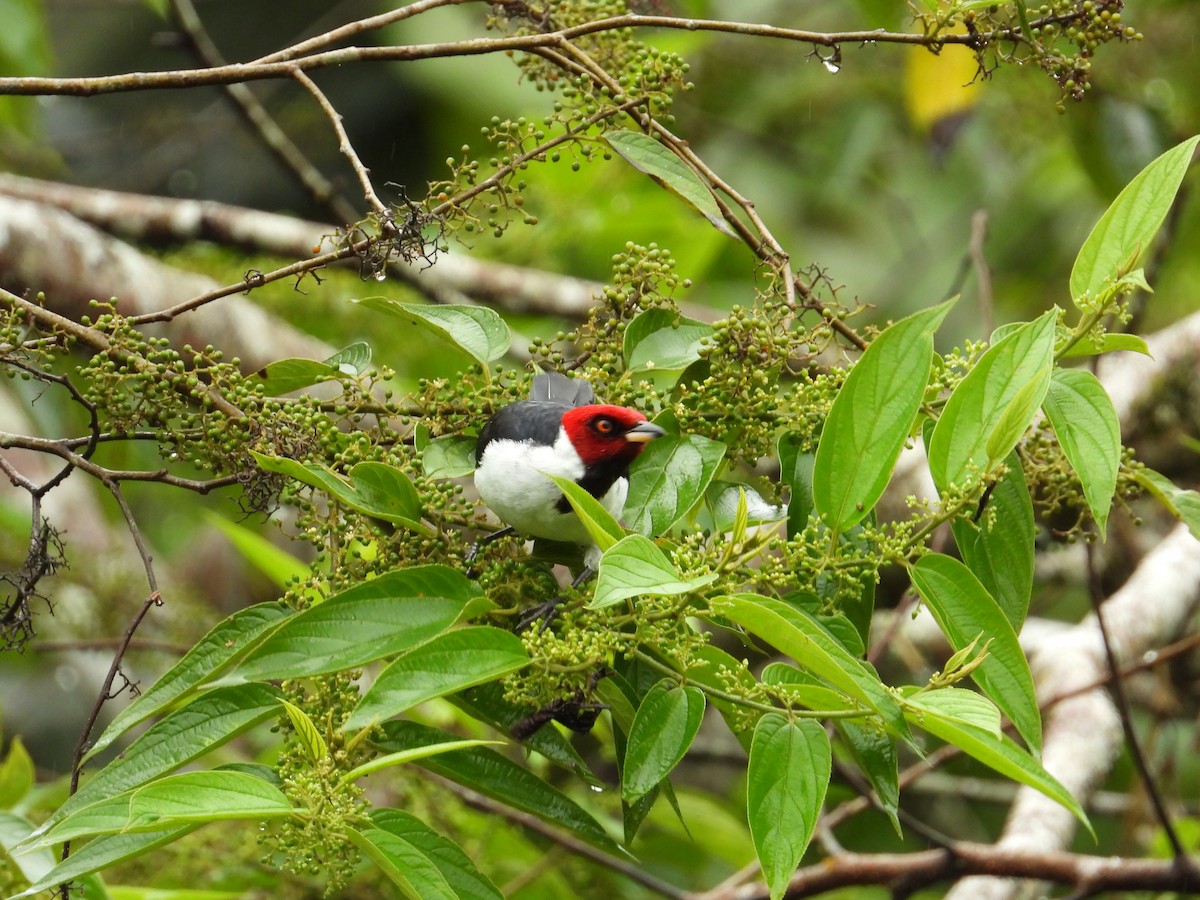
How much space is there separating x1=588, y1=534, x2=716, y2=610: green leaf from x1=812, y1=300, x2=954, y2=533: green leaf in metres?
0.27

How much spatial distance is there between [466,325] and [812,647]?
87cm

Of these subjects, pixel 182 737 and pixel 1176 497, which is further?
pixel 1176 497

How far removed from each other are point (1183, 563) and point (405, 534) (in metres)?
2.84

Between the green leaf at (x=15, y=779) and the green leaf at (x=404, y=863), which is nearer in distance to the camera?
the green leaf at (x=404, y=863)

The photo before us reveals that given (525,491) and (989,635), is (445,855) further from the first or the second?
(989,635)

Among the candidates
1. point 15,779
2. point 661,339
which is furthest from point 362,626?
point 15,779

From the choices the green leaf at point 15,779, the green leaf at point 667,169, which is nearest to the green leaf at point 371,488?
the green leaf at point 667,169

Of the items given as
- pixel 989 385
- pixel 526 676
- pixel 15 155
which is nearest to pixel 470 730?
pixel 526 676

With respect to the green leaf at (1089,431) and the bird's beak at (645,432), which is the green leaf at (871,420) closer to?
the green leaf at (1089,431)

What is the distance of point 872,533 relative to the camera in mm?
1466

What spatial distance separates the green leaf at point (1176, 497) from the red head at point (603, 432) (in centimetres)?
69

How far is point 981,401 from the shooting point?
1.48 m

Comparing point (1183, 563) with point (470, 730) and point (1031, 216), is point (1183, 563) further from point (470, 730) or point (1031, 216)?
point (1031, 216)

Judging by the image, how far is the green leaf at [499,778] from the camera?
1592 millimetres
